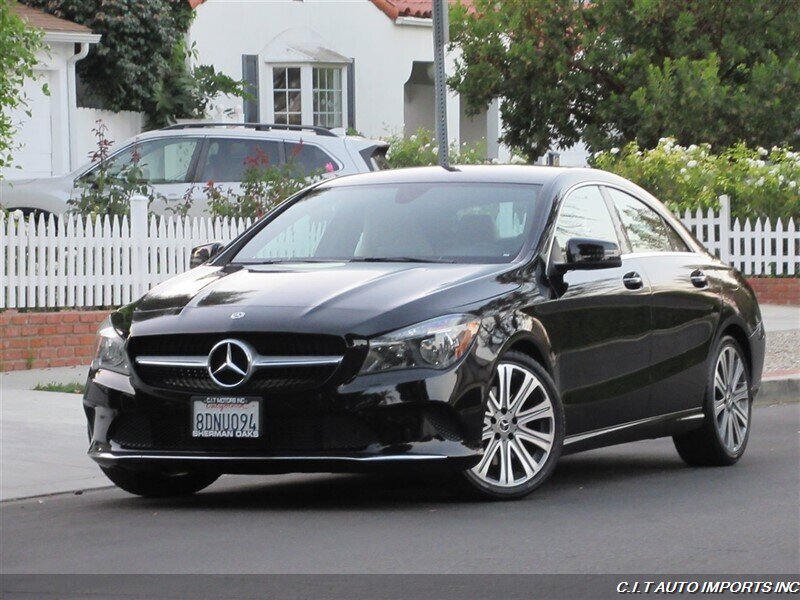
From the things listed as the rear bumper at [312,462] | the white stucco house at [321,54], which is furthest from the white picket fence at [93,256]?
the white stucco house at [321,54]

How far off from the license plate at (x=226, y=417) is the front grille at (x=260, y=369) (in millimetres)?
52

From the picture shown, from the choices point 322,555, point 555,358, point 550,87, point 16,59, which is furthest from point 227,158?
point 322,555

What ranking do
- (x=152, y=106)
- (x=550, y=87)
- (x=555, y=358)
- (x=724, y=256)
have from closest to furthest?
(x=555, y=358) < (x=724, y=256) < (x=152, y=106) < (x=550, y=87)

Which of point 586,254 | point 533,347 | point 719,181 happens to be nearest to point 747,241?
point 719,181

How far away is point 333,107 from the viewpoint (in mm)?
31984

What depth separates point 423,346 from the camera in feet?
26.1

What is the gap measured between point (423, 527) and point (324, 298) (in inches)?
45.9

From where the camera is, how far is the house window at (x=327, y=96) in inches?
1246

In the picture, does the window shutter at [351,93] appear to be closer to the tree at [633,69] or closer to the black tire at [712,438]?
the tree at [633,69]

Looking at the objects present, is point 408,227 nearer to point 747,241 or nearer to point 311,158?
point 311,158

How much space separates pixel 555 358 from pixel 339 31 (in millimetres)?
23769

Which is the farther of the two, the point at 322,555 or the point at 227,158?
the point at 227,158

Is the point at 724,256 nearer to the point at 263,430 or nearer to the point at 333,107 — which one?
the point at 333,107
